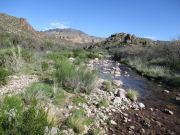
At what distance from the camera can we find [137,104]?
1040 centimetres

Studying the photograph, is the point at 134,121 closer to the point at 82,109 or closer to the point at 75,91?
the point at 82,109

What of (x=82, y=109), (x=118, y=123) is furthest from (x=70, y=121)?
(x=118, y=123)

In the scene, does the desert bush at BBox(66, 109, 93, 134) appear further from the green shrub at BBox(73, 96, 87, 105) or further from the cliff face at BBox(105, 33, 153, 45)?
the cliff face at BBox(105, 33, 153, 45)

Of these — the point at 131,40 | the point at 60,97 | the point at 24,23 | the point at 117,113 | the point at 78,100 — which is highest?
the point at 24,23

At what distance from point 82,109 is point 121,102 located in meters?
2.45

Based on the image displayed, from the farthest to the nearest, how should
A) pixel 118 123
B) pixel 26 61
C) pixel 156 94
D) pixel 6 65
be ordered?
1. pixel 26 61
2. pixel 156 94
3. pixel 6 65
4. pixel 118 123

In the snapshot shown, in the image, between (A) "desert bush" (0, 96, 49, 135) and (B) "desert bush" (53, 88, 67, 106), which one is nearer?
(A) "desert bush" (0, 96, 49, 135)

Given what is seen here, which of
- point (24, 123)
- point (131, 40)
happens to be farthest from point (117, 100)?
point (131, 40)

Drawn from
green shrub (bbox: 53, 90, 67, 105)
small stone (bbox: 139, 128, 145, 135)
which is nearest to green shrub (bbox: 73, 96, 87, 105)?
green shrub (bbox: 53, 90, 67, 105)

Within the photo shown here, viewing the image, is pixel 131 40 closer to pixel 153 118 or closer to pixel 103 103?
pixel 153 118

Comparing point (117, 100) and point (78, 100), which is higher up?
point (78, 100)

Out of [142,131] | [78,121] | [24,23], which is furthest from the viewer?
[24,23]

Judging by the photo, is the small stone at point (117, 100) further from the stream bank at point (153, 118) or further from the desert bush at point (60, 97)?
the desert bush at point (60, 97)

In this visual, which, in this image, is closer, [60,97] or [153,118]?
[60,97]
